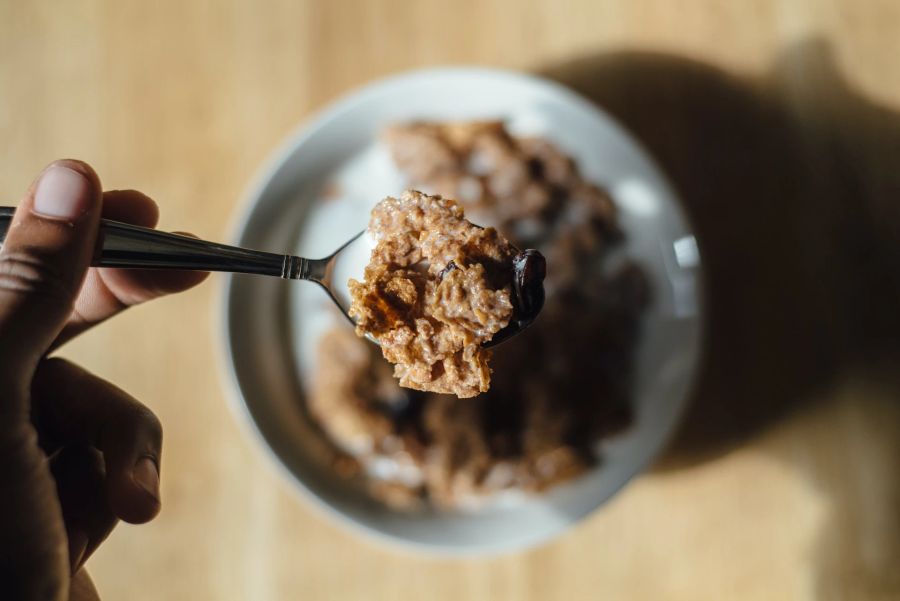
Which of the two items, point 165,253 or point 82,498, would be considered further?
point 82,498

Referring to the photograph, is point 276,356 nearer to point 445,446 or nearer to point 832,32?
point 445,446

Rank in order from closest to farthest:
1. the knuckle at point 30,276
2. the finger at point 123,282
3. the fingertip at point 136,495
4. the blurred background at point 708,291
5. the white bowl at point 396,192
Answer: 1. the knuckle at point 30,276
2. the fingertip at point 136,495
3. the finger at point 123,282
4. the white bowl at point 396,192
5. the blurred background at point 708,291

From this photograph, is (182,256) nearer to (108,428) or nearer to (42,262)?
(42,262)

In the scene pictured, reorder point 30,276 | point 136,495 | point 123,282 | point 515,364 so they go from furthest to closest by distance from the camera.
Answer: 1. point 515,364
2. point 123,282
3. point 136,495
4. point 30,276

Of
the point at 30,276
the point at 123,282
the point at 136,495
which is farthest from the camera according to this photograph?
the point at 123,282

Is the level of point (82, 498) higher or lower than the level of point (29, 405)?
lower

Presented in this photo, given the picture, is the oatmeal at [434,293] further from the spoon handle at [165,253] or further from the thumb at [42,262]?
the thumb at [42,262]

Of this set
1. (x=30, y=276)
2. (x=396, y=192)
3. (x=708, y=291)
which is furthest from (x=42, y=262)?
(x=708, y=291)

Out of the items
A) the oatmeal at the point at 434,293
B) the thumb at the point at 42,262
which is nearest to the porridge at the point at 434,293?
the oatmeal at the point at 434,293
